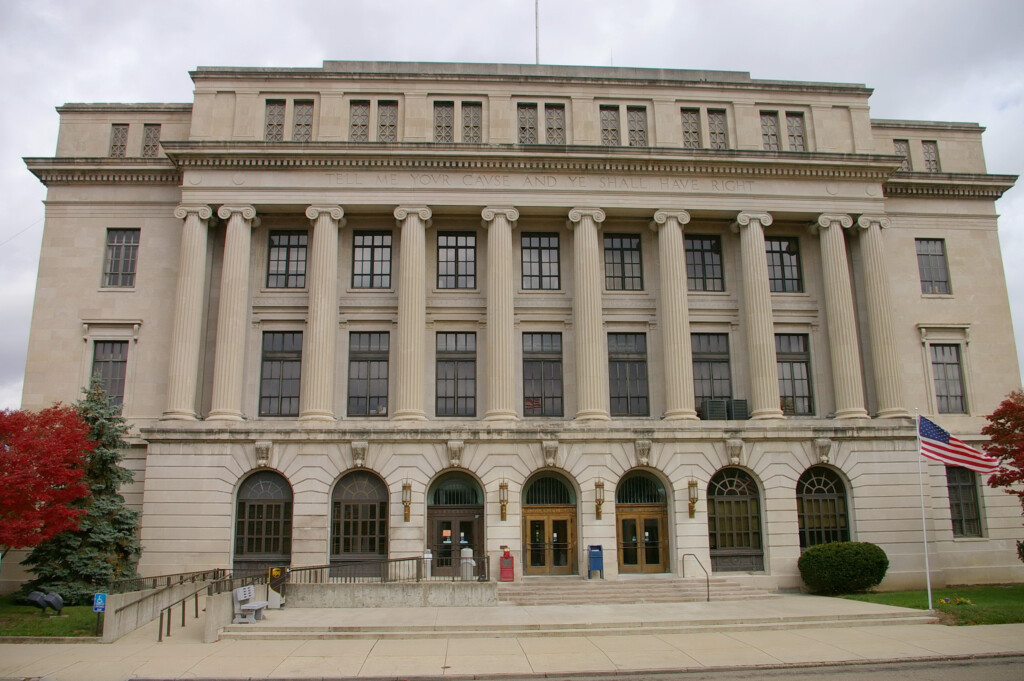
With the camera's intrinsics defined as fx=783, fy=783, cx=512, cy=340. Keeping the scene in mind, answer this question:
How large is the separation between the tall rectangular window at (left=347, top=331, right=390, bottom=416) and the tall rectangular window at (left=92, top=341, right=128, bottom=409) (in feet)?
30.6

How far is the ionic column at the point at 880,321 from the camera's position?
31.8m

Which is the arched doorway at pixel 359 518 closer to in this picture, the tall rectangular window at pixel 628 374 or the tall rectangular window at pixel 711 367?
the tall rectangular window at pixel 628 374

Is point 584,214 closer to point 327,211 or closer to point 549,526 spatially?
point 327,211

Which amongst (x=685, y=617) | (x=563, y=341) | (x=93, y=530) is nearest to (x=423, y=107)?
(x=563, y=341)

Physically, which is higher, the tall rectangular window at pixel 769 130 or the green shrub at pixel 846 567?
the tall rectangular window at pixel 769 130

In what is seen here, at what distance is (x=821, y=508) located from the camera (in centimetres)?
3088

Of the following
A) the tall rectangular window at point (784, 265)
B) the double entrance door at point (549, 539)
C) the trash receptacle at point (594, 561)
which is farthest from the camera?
the tall rectangular window at point (784, 265)

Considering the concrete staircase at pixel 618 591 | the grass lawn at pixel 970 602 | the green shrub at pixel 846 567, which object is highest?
the green shrub at pixel 846 567

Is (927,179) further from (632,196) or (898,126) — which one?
(632,196)

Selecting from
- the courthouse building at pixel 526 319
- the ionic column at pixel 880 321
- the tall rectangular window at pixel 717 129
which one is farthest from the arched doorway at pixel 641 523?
the tall rectangular window at pixel 717 129

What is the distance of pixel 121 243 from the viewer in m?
33.7

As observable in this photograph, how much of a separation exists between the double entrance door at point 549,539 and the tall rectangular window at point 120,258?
1956 cm

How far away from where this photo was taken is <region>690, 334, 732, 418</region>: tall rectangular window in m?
33.1

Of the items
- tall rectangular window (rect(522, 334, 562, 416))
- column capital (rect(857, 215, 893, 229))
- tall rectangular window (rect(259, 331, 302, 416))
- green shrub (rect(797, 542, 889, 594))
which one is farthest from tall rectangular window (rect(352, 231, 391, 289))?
column capital (rect(857, 215, 893, 229))
